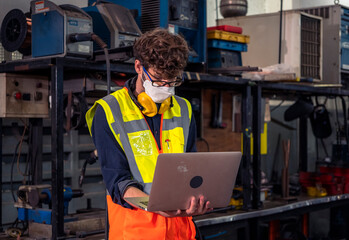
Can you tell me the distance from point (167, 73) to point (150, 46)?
0.12 metres

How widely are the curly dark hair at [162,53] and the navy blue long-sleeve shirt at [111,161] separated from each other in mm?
268

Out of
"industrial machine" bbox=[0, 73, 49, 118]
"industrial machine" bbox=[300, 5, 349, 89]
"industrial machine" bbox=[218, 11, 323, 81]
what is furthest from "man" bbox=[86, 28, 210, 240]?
"industrial machine" bbox=[300, 5, 349, 89]

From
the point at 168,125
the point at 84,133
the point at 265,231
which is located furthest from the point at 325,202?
the point at 168,125

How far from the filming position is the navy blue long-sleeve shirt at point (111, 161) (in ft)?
6.99

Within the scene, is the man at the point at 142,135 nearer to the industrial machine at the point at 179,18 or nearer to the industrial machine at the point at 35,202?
the industrial machine at the point at 35,202

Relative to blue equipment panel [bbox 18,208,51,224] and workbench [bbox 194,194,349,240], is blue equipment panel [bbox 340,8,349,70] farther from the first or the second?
blue equipment panel [bbox 18,208,51,224]

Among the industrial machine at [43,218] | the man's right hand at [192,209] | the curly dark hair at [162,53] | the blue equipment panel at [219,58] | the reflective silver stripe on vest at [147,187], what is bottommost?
the industrial machine at [43,218]

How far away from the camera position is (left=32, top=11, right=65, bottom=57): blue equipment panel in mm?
3027

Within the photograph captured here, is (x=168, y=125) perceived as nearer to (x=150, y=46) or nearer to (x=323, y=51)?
(x=150, y=46)

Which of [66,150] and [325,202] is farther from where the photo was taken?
[325,202]

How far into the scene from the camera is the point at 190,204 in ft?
6.73

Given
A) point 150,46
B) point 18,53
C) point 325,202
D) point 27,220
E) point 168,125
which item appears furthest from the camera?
point 325,202

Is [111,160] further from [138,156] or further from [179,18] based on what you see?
[179,18]

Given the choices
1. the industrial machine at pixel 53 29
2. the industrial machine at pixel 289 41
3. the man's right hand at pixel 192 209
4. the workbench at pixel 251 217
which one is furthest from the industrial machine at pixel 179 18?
the man's right hand at pixel 192 209
